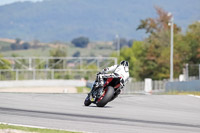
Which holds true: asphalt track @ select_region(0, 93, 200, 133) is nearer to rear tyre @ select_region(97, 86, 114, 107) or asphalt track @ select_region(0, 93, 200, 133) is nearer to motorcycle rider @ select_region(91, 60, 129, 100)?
rear tyre @ select_region(97, 86, 114, 107)

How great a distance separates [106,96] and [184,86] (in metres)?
18.0

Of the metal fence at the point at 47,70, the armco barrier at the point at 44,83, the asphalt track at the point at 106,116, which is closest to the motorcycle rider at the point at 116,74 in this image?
the asphalt track at the point at 106,116

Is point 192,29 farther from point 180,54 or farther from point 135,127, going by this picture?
point 135,127

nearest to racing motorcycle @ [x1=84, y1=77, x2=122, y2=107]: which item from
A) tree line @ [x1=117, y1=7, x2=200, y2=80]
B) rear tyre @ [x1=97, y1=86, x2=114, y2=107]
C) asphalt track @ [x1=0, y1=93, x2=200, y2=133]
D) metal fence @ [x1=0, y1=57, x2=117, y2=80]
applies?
rear tyre @ [x1=97, y1=86, x2=114, y2=107]

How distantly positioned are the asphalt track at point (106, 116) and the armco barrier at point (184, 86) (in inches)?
513

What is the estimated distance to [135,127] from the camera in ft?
40.7

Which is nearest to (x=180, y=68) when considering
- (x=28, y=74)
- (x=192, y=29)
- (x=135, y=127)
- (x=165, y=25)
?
(x=192, y=29)

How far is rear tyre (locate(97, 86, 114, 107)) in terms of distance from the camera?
16.5 meters

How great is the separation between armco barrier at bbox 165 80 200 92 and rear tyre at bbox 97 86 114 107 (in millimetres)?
15886

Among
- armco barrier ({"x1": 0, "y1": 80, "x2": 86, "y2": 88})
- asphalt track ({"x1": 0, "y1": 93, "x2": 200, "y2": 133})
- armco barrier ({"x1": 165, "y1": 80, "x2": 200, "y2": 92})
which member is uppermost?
armco barrier ({"x1": 0, "y1": 80, "x2": 86, "y2": 88})

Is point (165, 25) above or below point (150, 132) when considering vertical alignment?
above

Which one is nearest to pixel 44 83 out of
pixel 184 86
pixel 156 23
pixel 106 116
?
pixel 156 23

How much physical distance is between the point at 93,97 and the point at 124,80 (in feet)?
3.53

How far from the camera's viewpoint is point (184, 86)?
34000mm
